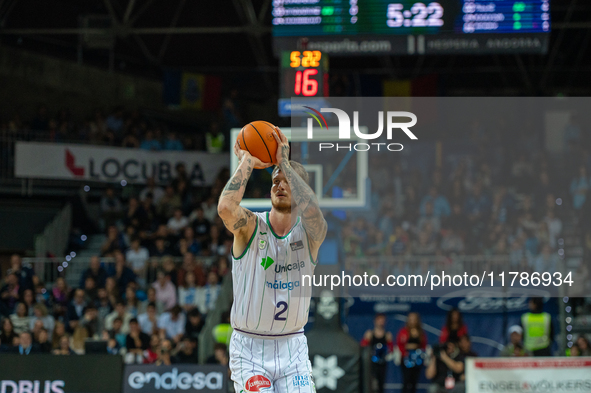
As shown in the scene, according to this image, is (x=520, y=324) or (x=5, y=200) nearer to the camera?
(x=520, y=324)

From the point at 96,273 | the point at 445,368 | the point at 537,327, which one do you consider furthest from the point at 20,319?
the point at 537,327

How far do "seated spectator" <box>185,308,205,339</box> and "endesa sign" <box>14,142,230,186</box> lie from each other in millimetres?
6667

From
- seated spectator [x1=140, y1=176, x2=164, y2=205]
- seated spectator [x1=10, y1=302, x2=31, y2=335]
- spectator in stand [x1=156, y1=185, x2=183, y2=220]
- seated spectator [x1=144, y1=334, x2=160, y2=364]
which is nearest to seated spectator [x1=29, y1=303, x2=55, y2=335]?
seated spectator [x1=10, y1=302, x2=31, y2=335]

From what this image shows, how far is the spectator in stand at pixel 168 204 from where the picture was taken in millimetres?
17438

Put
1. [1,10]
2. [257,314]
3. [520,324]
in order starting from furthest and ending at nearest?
[1,10]
[520,324]
[257,314]

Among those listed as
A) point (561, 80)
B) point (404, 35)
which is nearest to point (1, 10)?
point (404, 35)

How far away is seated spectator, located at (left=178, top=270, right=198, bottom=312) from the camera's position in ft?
44.2

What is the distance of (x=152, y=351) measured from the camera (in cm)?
1181

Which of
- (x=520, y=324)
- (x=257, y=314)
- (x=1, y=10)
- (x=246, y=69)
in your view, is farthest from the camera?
(x=246, y=69)

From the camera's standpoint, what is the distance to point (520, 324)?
37.8 feet

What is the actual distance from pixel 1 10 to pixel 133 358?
10.3 m

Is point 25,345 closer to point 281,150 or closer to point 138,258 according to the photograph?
point 138,258

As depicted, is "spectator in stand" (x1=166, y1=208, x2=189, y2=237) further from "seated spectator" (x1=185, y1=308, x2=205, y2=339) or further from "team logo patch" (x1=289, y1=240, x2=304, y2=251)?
→ "team logo patch" (x1=289, y1=240, x2=304, y2=251)

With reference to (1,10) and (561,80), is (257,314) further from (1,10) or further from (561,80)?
(561,80)
